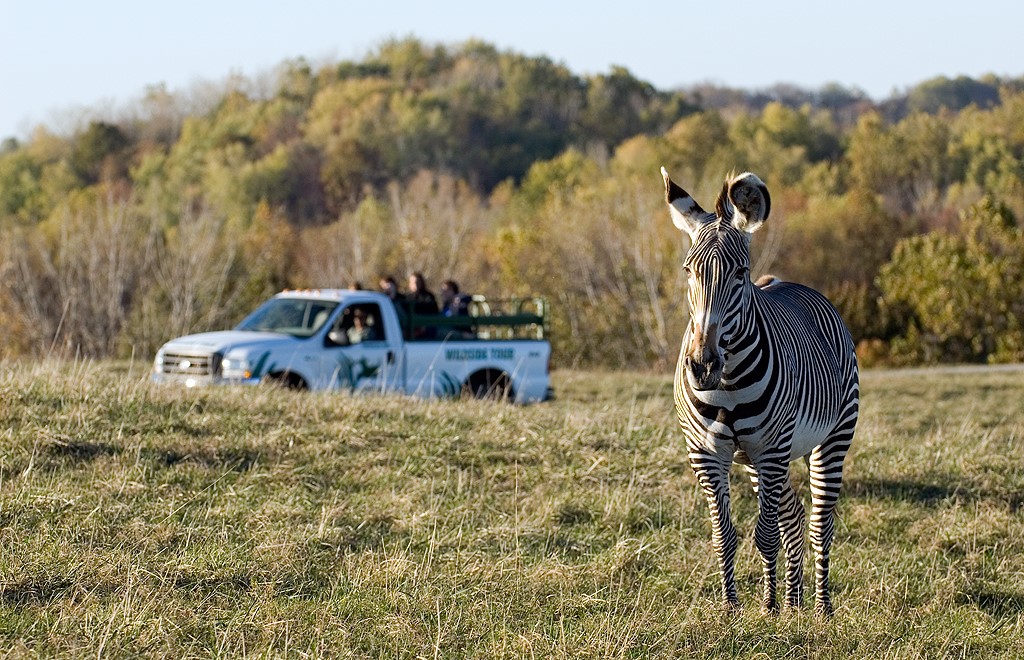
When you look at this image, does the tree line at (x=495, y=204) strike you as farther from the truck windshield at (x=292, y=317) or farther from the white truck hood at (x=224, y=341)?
the truck windshield at (x=292, y=317)

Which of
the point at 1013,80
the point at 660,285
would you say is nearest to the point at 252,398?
the point at 660,285

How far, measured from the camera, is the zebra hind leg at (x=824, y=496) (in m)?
7.49

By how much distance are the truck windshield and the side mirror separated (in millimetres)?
230

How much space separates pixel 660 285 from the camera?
47812 millimetres

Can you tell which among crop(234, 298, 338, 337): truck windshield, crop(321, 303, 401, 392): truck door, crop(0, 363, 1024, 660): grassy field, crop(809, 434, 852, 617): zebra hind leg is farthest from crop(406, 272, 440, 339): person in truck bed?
crop(809, 434, 852, 617): zebra hind leg

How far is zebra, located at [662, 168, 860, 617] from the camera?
248 inches

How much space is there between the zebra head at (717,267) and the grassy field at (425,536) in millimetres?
1423

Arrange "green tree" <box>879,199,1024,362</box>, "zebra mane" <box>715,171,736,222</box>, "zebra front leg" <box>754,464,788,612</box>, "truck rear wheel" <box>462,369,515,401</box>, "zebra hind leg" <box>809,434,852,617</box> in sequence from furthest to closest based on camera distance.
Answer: "green tree" <box>879,199,1024,362</box> → "truck rear wheel" <box>462,369,515,401</box> → "zebra hind leg" <box>809,434,852,617</box> → "zebra front leg" <box>754,464,788,612</box> → "zebra mane" <box>715,171,736,222</box>

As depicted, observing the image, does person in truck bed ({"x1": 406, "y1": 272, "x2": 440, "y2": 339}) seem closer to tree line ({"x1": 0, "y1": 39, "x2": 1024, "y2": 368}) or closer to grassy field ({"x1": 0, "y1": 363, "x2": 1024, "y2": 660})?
tree line ({"x1": 0, "y1": 39, "x2": 1024, "y2": 368})

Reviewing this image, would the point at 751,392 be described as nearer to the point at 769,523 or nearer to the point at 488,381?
the point at 769,523

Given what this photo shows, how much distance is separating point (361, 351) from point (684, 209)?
10.2 m

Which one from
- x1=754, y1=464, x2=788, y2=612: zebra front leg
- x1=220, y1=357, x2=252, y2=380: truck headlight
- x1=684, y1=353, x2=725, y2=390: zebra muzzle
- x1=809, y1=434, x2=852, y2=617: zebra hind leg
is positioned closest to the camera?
x1=684, y1=353, x2=725, y2=390: zebra muzzle

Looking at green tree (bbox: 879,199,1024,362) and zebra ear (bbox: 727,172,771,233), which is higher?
zebra ear (bbox: 727,172,771,233)

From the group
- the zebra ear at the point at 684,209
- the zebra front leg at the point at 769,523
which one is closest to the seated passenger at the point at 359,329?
the zebra front leg at the point at 769,523
